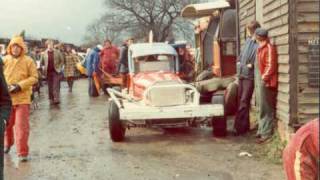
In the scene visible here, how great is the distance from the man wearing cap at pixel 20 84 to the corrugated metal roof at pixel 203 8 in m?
7.58

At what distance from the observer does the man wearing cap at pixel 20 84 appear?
8.74 meters

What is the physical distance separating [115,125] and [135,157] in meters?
1.37

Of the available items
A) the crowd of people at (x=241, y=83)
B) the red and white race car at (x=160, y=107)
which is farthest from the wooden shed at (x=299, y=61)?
the red and white race car at (x=160, y=107)

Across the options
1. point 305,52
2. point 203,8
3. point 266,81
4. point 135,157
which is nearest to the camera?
point 305,52

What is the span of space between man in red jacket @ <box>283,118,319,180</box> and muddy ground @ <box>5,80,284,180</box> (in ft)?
16.1

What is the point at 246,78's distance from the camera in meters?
10.6

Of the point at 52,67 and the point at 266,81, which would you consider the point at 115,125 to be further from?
the point at 52,67

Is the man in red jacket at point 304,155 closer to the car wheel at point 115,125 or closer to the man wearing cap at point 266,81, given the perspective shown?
the man wearing cap at point 266,81

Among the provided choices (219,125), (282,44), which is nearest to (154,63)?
(219,125)

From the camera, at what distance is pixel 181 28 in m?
78.3

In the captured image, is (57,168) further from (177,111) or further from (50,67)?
(50,67)

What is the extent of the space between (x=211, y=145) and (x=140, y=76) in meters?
2.96

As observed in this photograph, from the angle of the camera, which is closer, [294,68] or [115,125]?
[294,68]

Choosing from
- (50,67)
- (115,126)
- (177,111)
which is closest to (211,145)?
(177,111)
